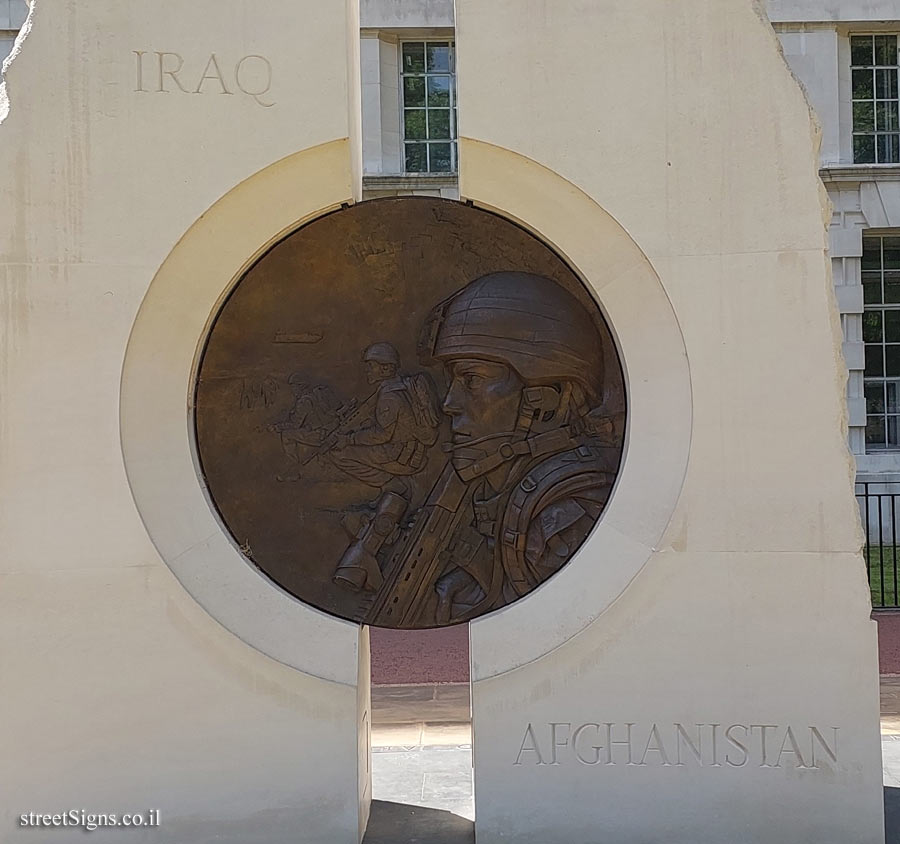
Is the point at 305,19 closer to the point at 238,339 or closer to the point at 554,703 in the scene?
the point at 238,339

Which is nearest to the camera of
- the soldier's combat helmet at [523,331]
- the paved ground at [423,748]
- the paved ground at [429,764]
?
the soldier's combat helmet at [523,331]

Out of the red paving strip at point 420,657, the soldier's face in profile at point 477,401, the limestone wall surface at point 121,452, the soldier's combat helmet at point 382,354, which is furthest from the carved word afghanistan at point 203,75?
the red paving strip at point 420,657

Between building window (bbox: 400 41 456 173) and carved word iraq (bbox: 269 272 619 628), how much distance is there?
44.7 feet

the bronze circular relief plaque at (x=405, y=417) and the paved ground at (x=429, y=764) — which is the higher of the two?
the bronze circular relief plaque at (x=405, y=417)

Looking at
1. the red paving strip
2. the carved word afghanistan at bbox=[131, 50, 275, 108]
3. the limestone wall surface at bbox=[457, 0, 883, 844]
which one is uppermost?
the carved word afghanistan at bbox=[131, 50, 275, 108]

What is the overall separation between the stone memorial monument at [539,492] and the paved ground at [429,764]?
445mm

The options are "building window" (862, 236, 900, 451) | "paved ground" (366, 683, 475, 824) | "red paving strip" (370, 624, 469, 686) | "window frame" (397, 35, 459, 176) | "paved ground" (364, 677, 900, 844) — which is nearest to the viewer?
"paved ground" (364, 677, 900, 844)

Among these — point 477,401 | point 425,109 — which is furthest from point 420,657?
point 425,109

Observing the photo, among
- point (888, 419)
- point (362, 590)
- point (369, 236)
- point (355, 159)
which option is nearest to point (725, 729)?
point (362, 590)

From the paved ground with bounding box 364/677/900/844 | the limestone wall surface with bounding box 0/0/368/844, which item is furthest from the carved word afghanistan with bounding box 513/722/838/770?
the limestone wall surface with bounding box 0/0/368/844

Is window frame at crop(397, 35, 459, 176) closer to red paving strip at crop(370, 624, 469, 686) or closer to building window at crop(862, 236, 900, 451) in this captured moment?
building window at crop(862, 236, 900, 451)

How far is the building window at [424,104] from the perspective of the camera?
1850 centimetres

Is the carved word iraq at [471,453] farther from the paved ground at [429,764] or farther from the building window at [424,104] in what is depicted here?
the building window at [424,104]

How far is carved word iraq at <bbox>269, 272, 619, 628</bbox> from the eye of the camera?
539 centimetres
